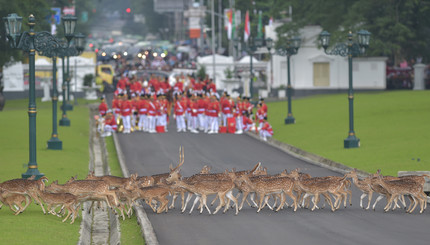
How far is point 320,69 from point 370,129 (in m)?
34.2

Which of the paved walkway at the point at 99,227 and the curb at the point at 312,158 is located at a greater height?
the curb at the point at 312,158

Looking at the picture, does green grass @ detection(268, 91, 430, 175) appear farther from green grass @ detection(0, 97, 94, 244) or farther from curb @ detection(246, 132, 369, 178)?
green grass @ detection(0, 97, 94, 244)

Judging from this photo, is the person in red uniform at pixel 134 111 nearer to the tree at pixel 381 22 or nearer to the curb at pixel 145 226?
the curb at pixel 145 226

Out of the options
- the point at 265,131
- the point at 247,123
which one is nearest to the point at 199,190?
the point at 265,131

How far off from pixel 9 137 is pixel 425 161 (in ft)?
59.2

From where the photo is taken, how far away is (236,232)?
17.1m

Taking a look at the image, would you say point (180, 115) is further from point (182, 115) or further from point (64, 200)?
point (64, 200)

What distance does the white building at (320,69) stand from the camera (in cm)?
7088

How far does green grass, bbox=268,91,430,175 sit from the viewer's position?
29.6 m

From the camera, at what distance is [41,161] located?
30.3 metres

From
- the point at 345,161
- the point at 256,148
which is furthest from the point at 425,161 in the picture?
the point at 256,148

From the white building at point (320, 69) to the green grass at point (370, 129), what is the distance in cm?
1267

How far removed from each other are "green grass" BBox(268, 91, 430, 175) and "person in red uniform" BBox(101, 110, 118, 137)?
750 centimetres

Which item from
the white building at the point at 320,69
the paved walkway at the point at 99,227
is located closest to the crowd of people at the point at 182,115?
the paved walkway at the point at 99,227
